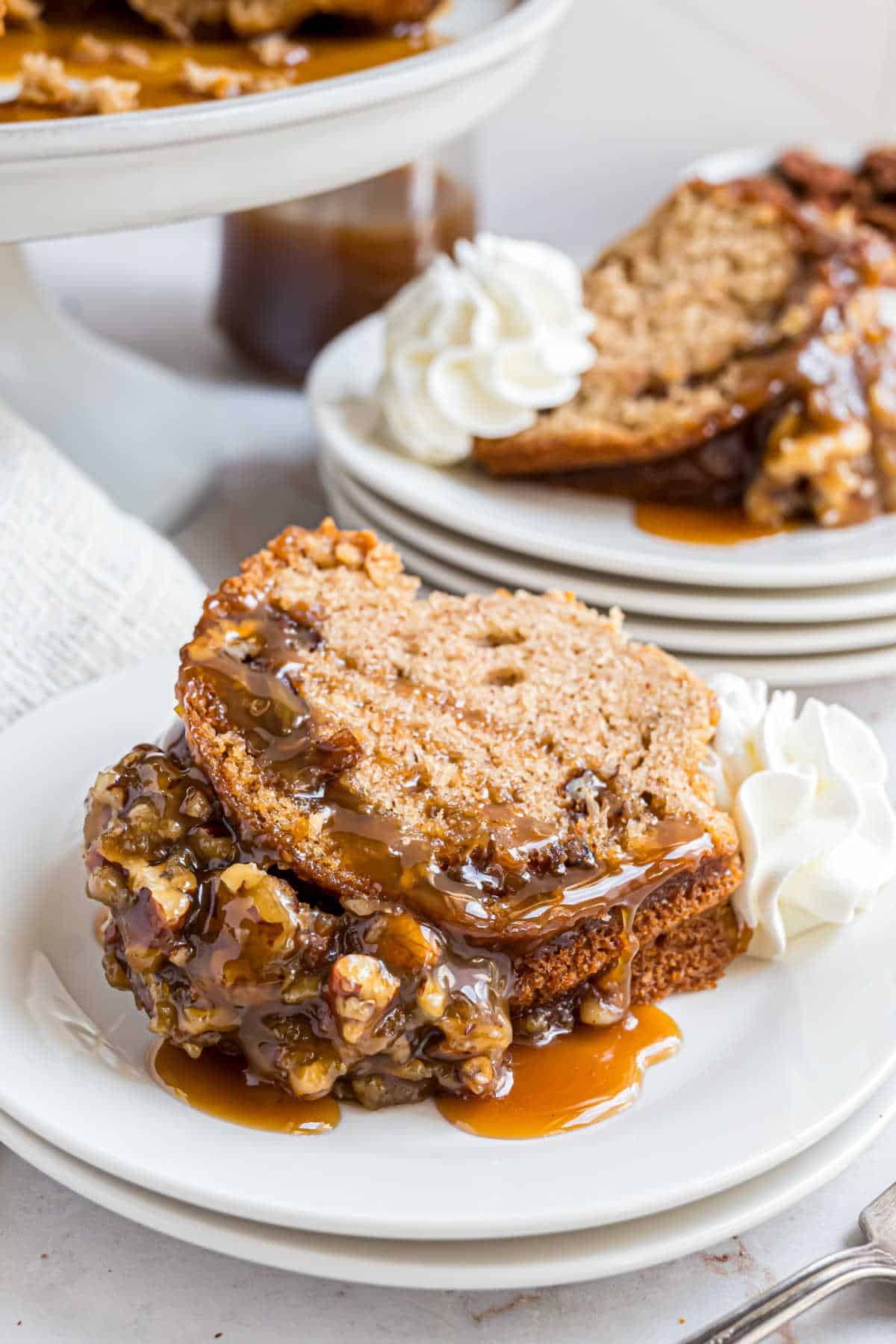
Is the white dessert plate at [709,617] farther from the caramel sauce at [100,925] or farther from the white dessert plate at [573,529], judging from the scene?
the caramel sauce at [100,925]

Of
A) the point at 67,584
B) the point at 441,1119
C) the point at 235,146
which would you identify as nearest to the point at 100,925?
the point at 441,1119

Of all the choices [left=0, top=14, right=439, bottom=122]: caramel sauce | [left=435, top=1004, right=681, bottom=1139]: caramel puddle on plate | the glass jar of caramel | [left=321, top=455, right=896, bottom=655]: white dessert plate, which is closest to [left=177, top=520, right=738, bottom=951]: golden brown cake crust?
[left=435, top=1004, right=681, bottom=1139]: caramel puddle on plate

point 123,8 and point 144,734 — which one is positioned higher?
point 123,8

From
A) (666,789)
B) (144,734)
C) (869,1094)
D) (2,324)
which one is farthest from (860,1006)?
(2,324)

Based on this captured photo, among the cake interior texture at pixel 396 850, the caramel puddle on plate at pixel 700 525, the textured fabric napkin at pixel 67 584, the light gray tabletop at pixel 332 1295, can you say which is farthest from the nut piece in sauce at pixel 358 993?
the caramel puddle on plate at pixel 700 525

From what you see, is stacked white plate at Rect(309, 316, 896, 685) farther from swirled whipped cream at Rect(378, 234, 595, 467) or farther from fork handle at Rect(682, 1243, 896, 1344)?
fork handle at Rect(682, 1243, 896, 1344)

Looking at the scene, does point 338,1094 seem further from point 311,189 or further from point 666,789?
point 311,189
